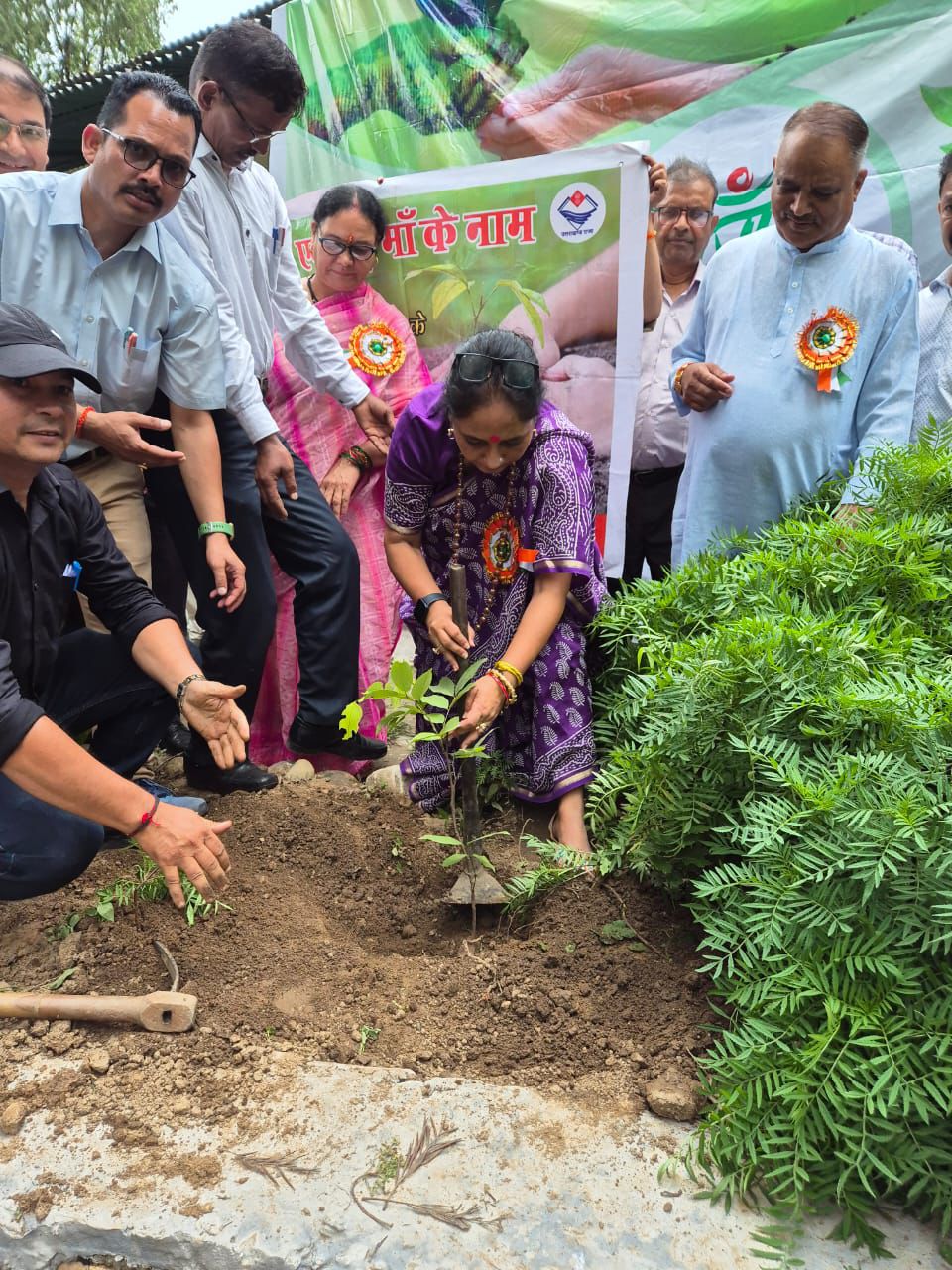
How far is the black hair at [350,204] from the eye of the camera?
142 inches

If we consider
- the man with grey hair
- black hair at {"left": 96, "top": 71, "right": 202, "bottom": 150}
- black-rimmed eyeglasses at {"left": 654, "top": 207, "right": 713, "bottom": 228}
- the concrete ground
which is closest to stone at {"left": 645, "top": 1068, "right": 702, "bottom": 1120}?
the concrete ground

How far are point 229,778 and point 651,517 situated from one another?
179 cm

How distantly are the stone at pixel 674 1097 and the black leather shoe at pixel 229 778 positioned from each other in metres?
1.62

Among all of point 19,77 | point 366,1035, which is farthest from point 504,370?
point 19,77

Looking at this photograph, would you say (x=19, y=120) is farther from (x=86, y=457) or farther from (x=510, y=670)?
(x=510, y=670)

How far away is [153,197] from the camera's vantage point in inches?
102

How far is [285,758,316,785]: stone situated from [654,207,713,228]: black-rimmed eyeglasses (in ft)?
7.63

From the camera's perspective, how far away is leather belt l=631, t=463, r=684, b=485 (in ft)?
11.8

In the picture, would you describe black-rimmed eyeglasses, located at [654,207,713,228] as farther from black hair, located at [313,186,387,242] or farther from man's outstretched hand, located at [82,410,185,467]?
man's outstretched hand, located at [82,410,185,467]

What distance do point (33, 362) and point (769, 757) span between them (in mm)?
1753

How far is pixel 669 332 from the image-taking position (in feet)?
11.5

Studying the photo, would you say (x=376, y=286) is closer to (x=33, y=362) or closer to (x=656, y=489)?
(x=656, y=489)

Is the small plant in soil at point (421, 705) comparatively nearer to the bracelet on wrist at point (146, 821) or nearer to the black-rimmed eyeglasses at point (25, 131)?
the bracelet on wrist at point (146, 821)

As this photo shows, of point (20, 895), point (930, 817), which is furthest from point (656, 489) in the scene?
point (20, 895)
